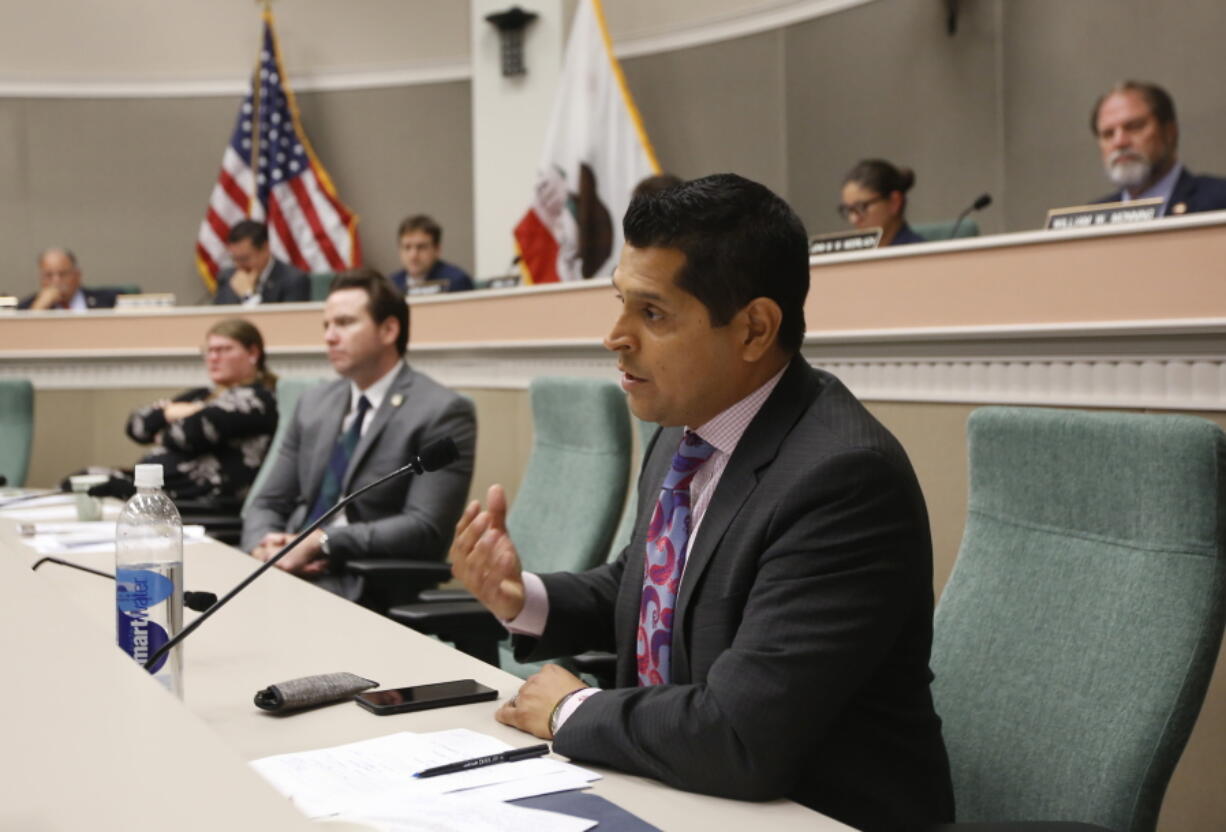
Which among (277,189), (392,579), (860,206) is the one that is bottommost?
(392,579)

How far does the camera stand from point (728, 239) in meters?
1.39

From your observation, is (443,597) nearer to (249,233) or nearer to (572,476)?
(572,476)

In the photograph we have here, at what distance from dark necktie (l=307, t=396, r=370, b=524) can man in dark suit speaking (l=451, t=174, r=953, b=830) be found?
1.57 m

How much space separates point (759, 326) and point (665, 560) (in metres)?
0.31

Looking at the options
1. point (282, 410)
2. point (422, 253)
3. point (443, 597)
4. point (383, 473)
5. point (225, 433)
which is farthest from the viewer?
point (422, 253)

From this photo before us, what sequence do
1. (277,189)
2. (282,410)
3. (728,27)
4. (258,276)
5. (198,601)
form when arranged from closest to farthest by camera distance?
1. (198,601)
2. (282,410)
3. (258,276)
4. (728,27)
5. (277,189)

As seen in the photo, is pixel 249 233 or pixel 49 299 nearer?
pixel 249 233

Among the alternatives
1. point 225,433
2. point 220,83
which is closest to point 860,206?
point 225,433

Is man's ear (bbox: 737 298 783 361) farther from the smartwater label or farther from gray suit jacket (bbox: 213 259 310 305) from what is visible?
gray suit jacket (bbox: 213 259 310 305)

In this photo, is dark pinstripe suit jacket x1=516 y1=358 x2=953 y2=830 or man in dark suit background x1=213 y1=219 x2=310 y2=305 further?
man in dark suit background x1=213 y1=219 x2=310 y2=305

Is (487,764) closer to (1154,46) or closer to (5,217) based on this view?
(1154,46)

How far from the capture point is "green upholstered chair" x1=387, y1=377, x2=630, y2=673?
2.48m

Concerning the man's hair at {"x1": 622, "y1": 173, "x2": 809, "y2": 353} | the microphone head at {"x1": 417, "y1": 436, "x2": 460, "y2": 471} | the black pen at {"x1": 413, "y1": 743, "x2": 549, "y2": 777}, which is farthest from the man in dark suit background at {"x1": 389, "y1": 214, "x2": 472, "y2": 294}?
the black pen at {"x1": 413, "y1": 743, "x2": 549, "y2": 777}

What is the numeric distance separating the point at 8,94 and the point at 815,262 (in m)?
6.84
